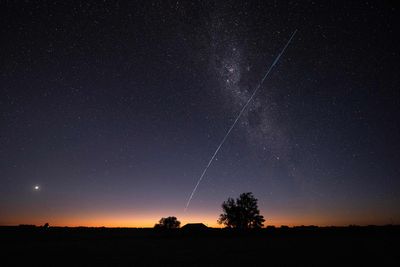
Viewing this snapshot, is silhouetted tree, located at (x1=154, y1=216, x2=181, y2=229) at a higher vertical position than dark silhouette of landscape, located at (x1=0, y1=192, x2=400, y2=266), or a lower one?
higher

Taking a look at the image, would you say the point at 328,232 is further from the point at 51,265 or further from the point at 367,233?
the point at 51,265

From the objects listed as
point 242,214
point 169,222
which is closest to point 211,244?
point 242,214

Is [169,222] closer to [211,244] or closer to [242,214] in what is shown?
[242,214]

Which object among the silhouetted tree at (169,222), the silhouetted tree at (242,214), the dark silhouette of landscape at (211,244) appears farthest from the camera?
the silhouetted tree at (169,222)

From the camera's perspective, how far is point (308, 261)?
1817 cm

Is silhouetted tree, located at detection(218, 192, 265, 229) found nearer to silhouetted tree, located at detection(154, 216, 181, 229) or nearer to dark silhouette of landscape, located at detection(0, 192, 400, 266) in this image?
dark silhouette of landscape, located at detection(0, 192, 400, 266)

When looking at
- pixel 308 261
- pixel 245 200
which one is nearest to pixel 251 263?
pixel 308 261

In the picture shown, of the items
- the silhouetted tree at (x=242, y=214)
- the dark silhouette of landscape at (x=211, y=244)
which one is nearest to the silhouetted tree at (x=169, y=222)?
the dark silhouette of landscape at (x=211, y=244)

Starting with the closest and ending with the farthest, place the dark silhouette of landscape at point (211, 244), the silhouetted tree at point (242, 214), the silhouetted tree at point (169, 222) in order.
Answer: the dark silhouette of landscape at point (211, 244) < the silhouetted tree at point (242, 214) < the silhouetted tree at point (169, 222)

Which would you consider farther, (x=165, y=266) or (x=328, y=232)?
(x=328, y=232)

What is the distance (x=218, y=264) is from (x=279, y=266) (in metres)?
3.69

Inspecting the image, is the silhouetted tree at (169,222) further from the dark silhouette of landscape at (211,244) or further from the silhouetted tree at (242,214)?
the silhouetted tree at (242,214)

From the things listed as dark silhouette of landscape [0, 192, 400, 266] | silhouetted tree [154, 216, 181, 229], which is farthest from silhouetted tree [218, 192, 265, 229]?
silhouetted tree [154, 216, 181, 229]

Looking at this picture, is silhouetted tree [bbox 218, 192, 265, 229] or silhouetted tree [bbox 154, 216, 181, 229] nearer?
silhouetted tree [bbox 218, 192, 265, 229]
